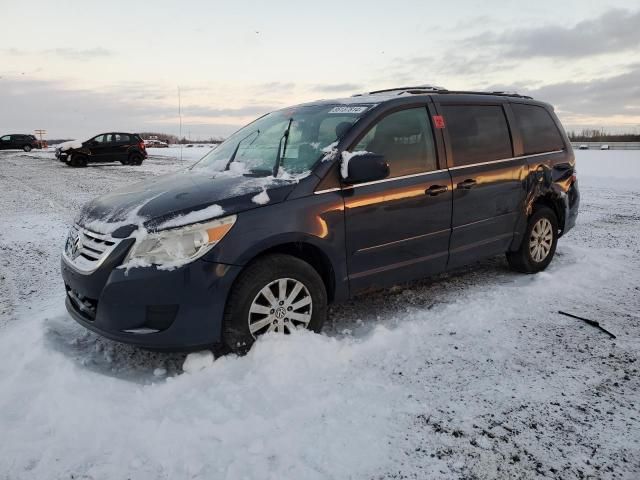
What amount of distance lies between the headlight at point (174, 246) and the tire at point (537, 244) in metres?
3.25

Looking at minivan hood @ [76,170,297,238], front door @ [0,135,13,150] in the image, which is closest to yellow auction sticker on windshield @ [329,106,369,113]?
A: minivan hood @ [76,170,297,238]

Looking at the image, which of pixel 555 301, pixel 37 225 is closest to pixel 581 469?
pixel 555 301

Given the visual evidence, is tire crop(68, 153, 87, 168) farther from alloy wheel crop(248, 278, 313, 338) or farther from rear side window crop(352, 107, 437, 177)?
alloy wheel crop(248, 278, 313, 338)

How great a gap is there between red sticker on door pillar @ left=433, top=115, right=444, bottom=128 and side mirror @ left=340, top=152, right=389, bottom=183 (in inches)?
35.0

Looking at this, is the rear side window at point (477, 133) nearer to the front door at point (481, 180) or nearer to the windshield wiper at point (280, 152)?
the front door at point (481, 180)

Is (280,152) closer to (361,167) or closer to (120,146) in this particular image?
(361,167)

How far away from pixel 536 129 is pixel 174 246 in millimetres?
3932

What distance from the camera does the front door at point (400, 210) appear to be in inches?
139

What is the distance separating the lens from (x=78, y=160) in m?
21.1

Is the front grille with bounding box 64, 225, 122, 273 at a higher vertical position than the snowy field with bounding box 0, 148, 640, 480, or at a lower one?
higher

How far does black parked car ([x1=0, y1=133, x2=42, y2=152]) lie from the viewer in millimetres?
40031

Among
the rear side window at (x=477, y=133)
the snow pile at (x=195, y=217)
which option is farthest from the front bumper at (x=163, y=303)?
the rear side window at (x=477, y=133)

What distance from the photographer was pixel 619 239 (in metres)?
6.39

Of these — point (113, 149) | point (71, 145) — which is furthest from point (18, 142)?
point (113, 149)
